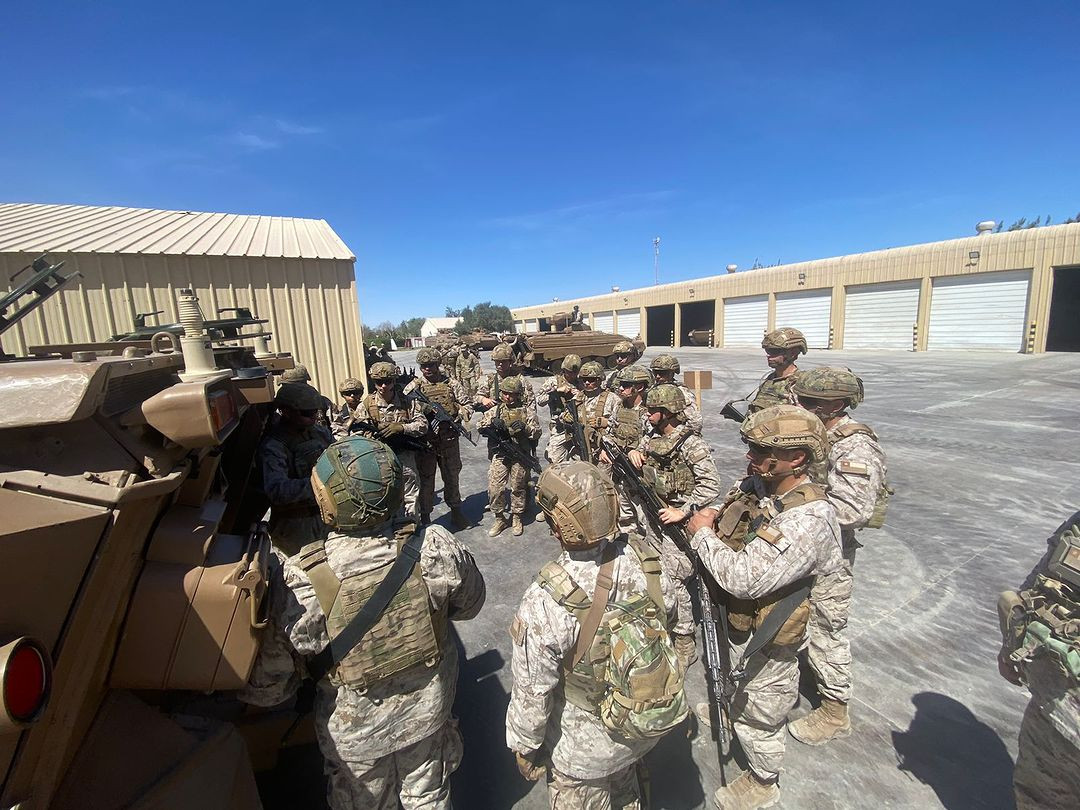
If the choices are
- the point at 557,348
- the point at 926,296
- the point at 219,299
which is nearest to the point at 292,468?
the point at 219,299

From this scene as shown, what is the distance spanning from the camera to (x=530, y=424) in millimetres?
6398

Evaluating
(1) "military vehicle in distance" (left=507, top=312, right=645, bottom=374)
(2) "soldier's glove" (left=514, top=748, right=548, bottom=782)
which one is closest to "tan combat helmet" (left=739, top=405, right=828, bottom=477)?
(2) "soldier's glove" (left=514, top=748, right=548, bottom=782)

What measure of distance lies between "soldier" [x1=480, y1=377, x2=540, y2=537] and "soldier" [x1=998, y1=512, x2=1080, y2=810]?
4.60 meters

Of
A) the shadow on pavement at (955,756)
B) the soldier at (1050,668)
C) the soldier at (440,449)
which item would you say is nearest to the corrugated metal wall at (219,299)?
the soldier at (440,449)

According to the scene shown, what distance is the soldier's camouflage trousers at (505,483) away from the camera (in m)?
6.14

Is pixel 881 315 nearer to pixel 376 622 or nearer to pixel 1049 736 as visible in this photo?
pixel 1049 736

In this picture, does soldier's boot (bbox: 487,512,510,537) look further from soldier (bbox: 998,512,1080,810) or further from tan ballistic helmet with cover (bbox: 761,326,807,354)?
soldier (bbox: 998,512,1080,810)

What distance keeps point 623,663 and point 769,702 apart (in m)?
1.21

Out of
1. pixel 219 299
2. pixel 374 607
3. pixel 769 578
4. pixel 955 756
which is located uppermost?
pixel 219 299

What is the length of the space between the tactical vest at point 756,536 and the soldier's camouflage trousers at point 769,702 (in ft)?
0.49

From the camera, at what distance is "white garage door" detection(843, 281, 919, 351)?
2359cm

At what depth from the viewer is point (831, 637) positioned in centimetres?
300

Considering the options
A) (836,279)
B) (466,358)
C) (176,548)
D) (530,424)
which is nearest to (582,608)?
(176,548)

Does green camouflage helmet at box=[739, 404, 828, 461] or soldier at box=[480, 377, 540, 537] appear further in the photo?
soldier at box=[480, 377, 540, 537]
